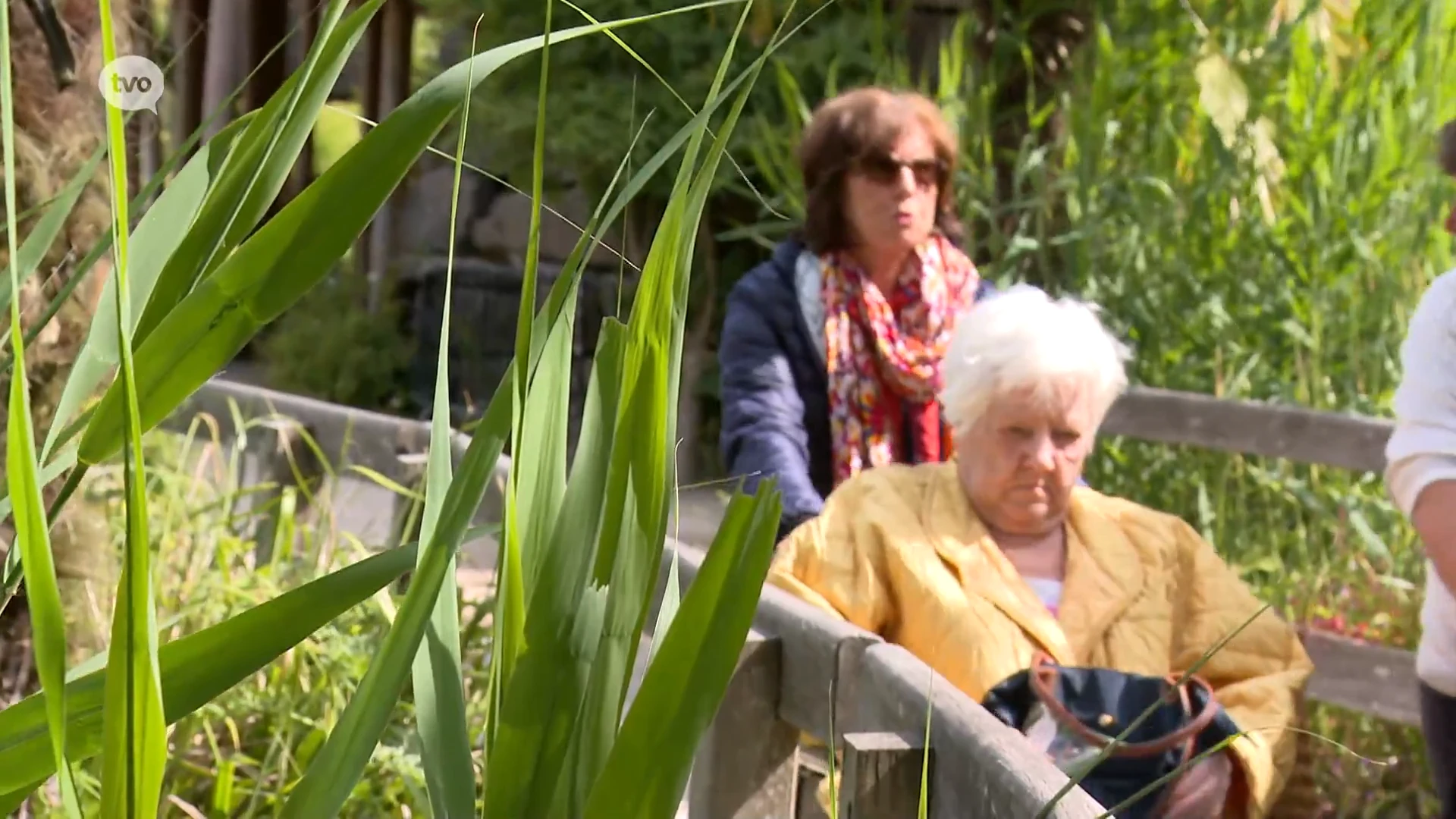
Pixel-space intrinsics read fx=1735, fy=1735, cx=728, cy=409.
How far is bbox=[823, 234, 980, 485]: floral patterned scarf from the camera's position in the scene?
3070 millimetres

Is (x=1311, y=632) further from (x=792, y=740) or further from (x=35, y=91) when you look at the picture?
(x=35, y=91)

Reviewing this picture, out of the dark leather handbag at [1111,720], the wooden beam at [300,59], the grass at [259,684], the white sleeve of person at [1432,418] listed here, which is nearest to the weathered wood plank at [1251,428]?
the white sleeve of person at [1432,418]

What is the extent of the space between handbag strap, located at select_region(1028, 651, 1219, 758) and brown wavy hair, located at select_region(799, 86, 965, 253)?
133cm

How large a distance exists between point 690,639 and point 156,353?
20cm

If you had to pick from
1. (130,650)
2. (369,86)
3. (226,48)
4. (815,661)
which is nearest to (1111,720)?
(815,661)

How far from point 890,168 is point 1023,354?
843 millimetres

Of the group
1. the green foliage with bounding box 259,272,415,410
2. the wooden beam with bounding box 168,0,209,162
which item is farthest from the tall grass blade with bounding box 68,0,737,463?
the wooden beam with bounding box 168,0,209,162

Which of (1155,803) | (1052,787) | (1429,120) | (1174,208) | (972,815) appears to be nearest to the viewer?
(1052,787)

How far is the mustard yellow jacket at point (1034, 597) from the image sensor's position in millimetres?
2150

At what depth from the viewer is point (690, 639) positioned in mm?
553

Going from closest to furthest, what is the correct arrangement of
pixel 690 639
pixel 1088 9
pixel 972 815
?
pixel 690 639
pixel 972 815
pixel 1088 9

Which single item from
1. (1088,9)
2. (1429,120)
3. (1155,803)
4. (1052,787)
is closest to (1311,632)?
(1429,120)

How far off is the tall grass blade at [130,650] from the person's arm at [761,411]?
2.21 meters

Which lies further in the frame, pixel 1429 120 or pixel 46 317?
pixel 1429 120
